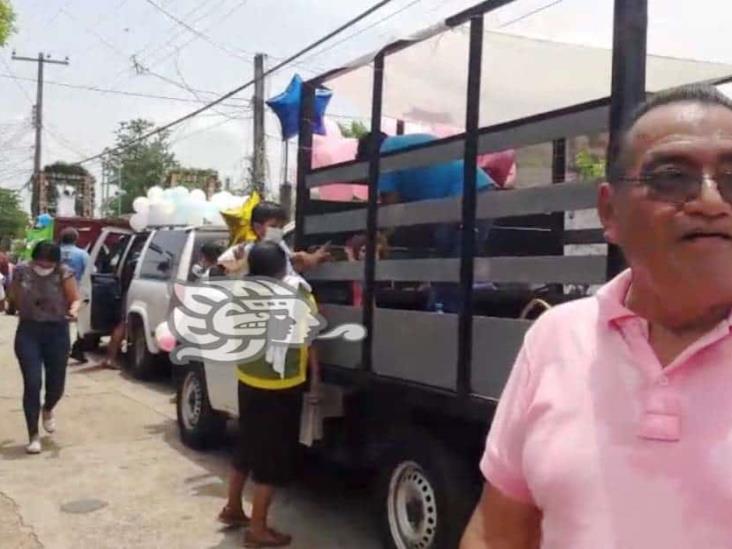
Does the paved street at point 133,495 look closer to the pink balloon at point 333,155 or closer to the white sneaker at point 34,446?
the white sneaker at point 34,446

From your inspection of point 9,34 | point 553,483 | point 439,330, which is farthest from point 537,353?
point 9,34

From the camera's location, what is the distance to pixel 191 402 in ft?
22.5

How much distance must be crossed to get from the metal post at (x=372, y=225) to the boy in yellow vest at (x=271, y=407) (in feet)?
1.50

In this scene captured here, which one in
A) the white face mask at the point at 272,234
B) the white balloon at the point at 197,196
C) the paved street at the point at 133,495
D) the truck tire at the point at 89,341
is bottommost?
the paved street at the point at 133,495

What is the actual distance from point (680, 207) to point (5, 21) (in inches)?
473

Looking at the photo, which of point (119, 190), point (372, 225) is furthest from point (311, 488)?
point (119, 190)

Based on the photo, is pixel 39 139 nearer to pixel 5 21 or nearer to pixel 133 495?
pixel 5 21

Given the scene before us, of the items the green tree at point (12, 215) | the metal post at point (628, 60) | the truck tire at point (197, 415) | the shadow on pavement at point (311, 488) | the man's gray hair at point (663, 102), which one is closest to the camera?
the man's gray hair at point (663, 102)

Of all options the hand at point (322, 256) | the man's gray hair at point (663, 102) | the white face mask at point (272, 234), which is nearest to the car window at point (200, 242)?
the white face mask at point (272, 234)

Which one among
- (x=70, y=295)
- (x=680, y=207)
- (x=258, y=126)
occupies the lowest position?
(x=70, y=295)

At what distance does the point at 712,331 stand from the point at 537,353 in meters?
0.29

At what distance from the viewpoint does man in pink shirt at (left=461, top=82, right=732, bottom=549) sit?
131 centimetres

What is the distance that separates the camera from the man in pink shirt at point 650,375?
1311 mm

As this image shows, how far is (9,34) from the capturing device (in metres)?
11.9
